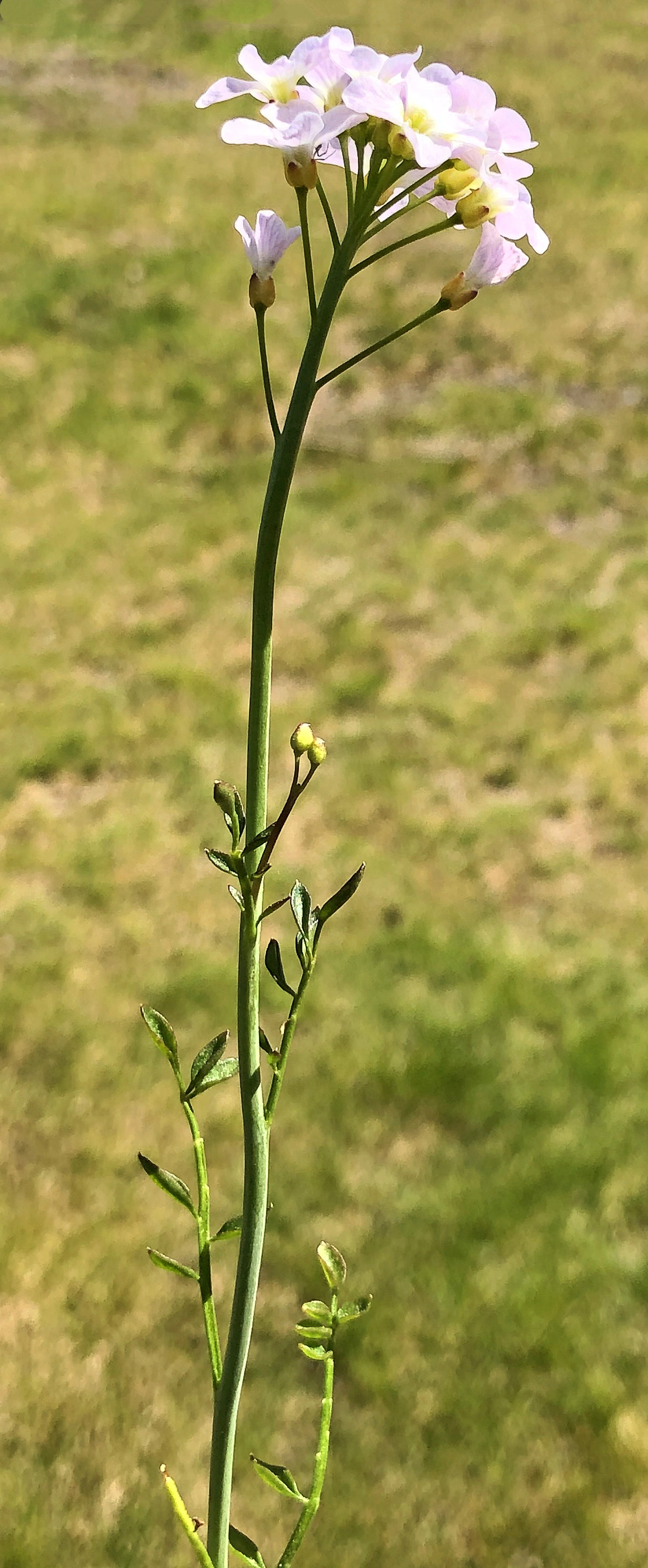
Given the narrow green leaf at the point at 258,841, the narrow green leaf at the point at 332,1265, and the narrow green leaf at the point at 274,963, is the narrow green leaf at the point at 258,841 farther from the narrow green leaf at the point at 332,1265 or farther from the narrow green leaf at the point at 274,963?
the narrow green leaf at the point at 332,1265

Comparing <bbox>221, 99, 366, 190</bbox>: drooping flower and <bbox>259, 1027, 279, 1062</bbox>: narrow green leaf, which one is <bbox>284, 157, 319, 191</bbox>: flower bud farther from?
<bbox>259, 1027, 279, 1062</bbox>: narrow green leaf

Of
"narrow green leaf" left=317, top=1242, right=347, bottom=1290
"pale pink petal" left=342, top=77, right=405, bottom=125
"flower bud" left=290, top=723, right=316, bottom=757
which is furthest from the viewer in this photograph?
"narrow green leaf" left=317, top=1242, right=347, bottom=1290

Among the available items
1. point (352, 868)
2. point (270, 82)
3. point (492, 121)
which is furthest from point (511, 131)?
point (352, 868)

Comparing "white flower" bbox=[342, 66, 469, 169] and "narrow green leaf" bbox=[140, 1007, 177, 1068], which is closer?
"white flower" bbox=[342, 66, 469, 169]

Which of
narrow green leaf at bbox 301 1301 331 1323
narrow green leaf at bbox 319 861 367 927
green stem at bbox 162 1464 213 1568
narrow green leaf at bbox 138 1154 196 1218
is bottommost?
green stem at bbox 162 1464 213 1568

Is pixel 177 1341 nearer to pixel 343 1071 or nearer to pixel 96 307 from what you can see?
pixel 343 1071

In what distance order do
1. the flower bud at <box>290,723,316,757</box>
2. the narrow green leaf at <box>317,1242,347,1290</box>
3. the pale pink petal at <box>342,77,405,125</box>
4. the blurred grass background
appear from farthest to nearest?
the blurred grass background → the narrow green leaf at <box>317,1242,347,1290</box> → the flower bud at <box>290,723,316,757</box> → the pale pink petal at <box>342,77,405,125</box>

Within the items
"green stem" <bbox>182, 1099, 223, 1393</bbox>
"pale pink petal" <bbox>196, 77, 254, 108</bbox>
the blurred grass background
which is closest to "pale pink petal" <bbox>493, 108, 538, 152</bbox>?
"pale pink petal" <bbox>196, 77, 254, 108</bbox>

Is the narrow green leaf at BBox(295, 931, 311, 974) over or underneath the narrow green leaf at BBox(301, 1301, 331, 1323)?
over
